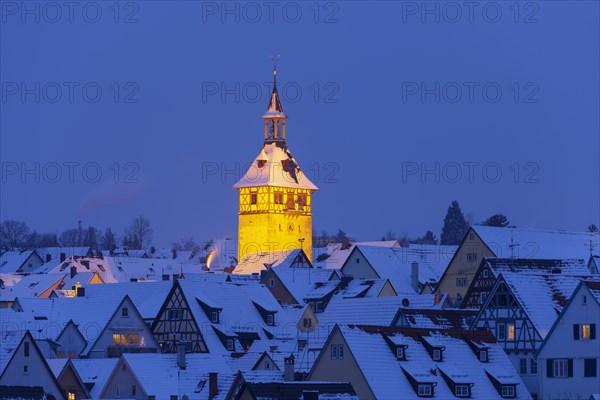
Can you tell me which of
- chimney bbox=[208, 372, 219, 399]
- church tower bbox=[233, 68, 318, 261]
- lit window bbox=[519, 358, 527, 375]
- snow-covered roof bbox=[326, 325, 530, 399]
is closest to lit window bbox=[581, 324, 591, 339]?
snow-covered roof bbox=[326, 325, 530, 399]

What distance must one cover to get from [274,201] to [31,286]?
3038cm

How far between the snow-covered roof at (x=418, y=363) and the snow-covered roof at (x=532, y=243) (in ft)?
126

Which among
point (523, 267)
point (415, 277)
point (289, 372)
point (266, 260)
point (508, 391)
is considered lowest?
point (508, 391)

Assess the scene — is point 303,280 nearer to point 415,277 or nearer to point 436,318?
point 415,277

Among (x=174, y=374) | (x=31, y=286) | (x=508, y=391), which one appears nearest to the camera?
(x=508, y=391)

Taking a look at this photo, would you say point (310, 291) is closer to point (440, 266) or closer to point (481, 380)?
point (440, 266)

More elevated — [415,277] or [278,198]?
[278,198]

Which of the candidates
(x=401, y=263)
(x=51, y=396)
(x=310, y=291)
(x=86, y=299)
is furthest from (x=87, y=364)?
(x=401, y=263)

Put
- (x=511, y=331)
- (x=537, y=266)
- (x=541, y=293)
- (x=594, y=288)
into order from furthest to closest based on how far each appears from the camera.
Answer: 1. (x=537, y=266)
2. (x=541, y=293)
3. (x=511, y=331)
4. (x=594, y=288)

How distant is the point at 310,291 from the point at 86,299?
1540cm

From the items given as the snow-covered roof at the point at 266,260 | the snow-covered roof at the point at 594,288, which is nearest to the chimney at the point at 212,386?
the snow-covered roof at the point at 594,288

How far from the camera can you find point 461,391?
260 feet

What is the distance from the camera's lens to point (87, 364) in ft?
298

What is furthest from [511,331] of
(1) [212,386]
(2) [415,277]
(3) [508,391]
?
(2) [415,277]
